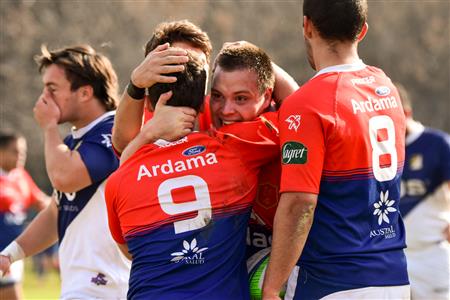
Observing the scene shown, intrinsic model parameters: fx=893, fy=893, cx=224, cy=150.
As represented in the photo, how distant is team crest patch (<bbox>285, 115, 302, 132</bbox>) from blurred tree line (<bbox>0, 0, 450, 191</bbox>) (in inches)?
934

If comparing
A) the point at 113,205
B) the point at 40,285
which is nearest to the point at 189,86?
the point at 113,205

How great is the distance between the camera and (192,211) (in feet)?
13.4

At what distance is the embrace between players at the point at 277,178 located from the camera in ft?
12.9

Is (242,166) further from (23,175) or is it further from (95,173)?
(23,175)

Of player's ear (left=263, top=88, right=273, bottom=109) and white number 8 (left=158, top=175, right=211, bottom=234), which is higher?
player's ear (left=263, top=88, right=273, bottom=109)

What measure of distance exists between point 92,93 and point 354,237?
2555mm

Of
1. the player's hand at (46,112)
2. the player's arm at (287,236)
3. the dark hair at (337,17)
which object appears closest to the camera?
the player's arm at (287,236)

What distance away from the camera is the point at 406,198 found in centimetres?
787

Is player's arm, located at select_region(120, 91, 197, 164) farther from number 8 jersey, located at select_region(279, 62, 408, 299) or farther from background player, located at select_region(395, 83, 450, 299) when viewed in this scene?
background player, located at select_region(395, 83, 450, 299)

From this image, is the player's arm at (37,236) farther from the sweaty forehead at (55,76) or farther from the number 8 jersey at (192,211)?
the number 8 jersey at (192,211)

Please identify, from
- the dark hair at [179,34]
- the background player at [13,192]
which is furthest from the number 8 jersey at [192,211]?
the background player at [13,192]

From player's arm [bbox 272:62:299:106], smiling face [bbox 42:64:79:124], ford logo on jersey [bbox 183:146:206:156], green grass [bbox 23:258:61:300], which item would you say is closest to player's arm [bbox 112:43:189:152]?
ford logo on jersey [bbox 183:146:206:156]

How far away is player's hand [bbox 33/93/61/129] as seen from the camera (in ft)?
18.8

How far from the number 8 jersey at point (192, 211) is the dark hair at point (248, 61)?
0.29m
